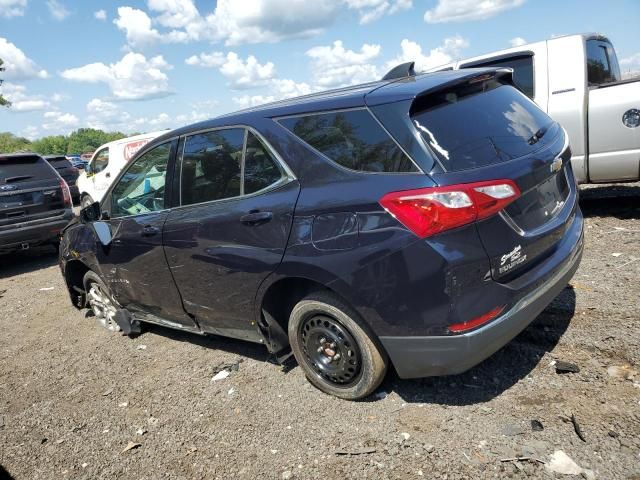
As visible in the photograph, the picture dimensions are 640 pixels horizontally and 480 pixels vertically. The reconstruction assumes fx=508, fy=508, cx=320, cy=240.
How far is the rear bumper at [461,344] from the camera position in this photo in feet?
8.36

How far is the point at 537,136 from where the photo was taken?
3068mm

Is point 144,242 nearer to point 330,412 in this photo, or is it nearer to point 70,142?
point 330,412

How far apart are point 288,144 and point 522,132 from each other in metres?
1.38

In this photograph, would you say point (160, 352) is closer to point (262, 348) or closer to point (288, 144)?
point (262, 348)

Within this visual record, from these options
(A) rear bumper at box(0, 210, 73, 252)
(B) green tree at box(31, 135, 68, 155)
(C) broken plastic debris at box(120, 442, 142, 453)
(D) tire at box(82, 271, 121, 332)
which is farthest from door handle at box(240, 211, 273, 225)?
(B) green tree at box(31, 135, 68, 155)

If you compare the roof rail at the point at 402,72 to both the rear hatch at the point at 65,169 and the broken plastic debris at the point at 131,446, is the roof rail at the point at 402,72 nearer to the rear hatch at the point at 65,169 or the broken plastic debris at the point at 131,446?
the broken plastic debris at the point at 131,446

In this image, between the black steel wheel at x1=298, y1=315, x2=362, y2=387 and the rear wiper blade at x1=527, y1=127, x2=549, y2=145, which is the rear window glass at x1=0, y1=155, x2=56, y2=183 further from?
the rear wiper blade at x1=527, y1=127, x2=549, y2=145

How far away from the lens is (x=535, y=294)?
9.01ft

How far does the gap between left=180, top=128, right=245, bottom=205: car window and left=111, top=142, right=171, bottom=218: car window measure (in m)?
0.29

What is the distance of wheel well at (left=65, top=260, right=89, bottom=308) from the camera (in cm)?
532

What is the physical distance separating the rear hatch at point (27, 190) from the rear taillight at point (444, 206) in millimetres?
7563

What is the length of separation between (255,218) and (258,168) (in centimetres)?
33

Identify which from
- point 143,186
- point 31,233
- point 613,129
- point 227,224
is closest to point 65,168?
point 31,233

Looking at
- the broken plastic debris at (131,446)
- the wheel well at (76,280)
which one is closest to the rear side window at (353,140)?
the broken plastic debris at (131,446)
